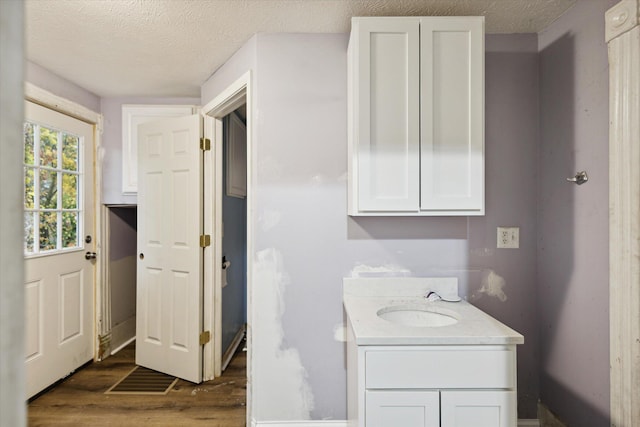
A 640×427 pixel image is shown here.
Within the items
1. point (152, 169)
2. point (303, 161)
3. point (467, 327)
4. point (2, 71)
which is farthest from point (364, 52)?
point (152, 169)

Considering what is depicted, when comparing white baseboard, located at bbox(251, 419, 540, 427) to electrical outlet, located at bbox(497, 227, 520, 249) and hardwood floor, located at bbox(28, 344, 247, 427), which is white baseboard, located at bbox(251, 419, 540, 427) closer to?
hardwood floor, located at bbox(28, 344, 247, 427)

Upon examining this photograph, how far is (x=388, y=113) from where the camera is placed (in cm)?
177

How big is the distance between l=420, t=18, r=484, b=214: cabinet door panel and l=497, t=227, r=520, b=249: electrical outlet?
404 millimetres

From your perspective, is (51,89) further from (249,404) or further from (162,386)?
(249,404)

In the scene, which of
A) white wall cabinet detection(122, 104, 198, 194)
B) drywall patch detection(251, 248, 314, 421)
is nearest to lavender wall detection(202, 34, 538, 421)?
drywall patch detection(251, 248, 314, 421)

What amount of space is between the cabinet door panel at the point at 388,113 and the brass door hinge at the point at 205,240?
1374 mm

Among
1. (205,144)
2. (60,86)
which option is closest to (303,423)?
(205,144)

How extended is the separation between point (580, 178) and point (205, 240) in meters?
2.28

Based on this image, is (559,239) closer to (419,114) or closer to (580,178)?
(580,178)

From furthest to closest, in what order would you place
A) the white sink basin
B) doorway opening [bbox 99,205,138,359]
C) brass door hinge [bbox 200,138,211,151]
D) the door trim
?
doorway opening [bbox 99,205,138,359] → brass door hinge [bbox 200,138,211,151] → the white sink basin → the door trim

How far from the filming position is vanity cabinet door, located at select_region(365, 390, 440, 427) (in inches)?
55.2

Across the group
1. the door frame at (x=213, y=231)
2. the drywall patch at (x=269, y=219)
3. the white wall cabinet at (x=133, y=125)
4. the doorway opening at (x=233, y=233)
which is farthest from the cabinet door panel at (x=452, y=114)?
the white wall cabinet at (x=133, y=125)

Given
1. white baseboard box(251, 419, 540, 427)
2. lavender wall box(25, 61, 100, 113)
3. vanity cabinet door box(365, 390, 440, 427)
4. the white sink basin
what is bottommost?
white baseboard box(251, 419, 540, 427)

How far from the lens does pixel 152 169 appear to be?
2857 millimetres
